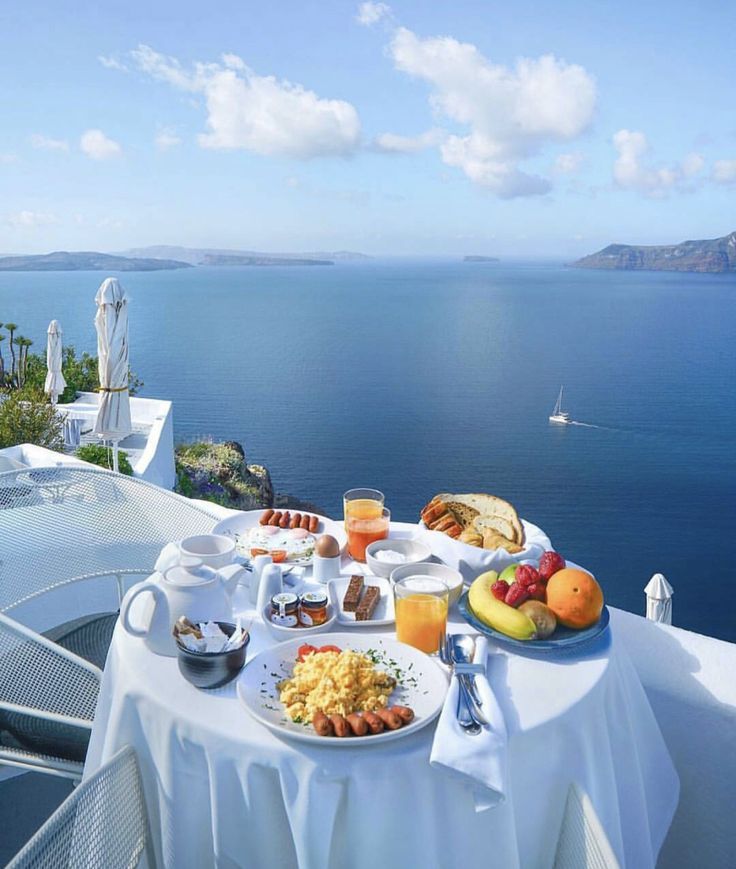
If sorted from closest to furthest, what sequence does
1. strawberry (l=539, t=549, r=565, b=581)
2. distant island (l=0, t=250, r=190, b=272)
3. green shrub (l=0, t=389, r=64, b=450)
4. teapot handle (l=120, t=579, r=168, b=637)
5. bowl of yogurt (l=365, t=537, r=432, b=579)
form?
teapot handle (l=120, t=579, r=168, b=637)
strawberry (l=539, t=549, r=565, b=581)
bowl of yogurt (l=365, t=537, r=432, b=579)
green shrub (l=0, t=389, r=64, b=450)
distant island (l=0, t=250, r=190, b=272)

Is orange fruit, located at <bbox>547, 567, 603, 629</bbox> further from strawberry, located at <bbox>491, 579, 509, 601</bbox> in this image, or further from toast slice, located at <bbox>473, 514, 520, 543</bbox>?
toast slice, located at <bbox>473, 514, 520, 543</bbox>

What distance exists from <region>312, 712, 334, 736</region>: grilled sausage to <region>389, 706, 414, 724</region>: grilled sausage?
125 mm

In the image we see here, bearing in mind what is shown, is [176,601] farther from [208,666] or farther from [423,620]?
[423,620]

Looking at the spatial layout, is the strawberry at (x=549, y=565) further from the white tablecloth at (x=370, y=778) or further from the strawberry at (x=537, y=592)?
the white tablecloth at (x=370, y=778)

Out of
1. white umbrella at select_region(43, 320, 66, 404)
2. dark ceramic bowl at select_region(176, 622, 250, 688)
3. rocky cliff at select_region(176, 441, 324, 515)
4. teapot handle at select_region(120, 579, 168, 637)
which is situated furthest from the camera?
rocky cliff at select_region(176, 441, 324, 515)

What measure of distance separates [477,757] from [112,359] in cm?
572

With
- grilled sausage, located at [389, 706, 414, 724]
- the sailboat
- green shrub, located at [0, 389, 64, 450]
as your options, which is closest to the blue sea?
the sailboat

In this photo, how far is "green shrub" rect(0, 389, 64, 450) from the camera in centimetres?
776

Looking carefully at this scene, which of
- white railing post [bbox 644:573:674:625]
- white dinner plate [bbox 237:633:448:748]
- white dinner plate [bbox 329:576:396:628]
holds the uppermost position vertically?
white dinner plate [bbox 237:633:448:748]

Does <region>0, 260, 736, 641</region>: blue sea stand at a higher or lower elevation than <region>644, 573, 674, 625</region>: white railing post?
lower

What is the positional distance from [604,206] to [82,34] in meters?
92.3

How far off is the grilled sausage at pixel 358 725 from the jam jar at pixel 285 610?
1.39 feet

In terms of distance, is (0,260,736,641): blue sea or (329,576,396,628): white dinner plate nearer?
(329,576,396,628): white dinner plate

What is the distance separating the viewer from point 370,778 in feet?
4.20
